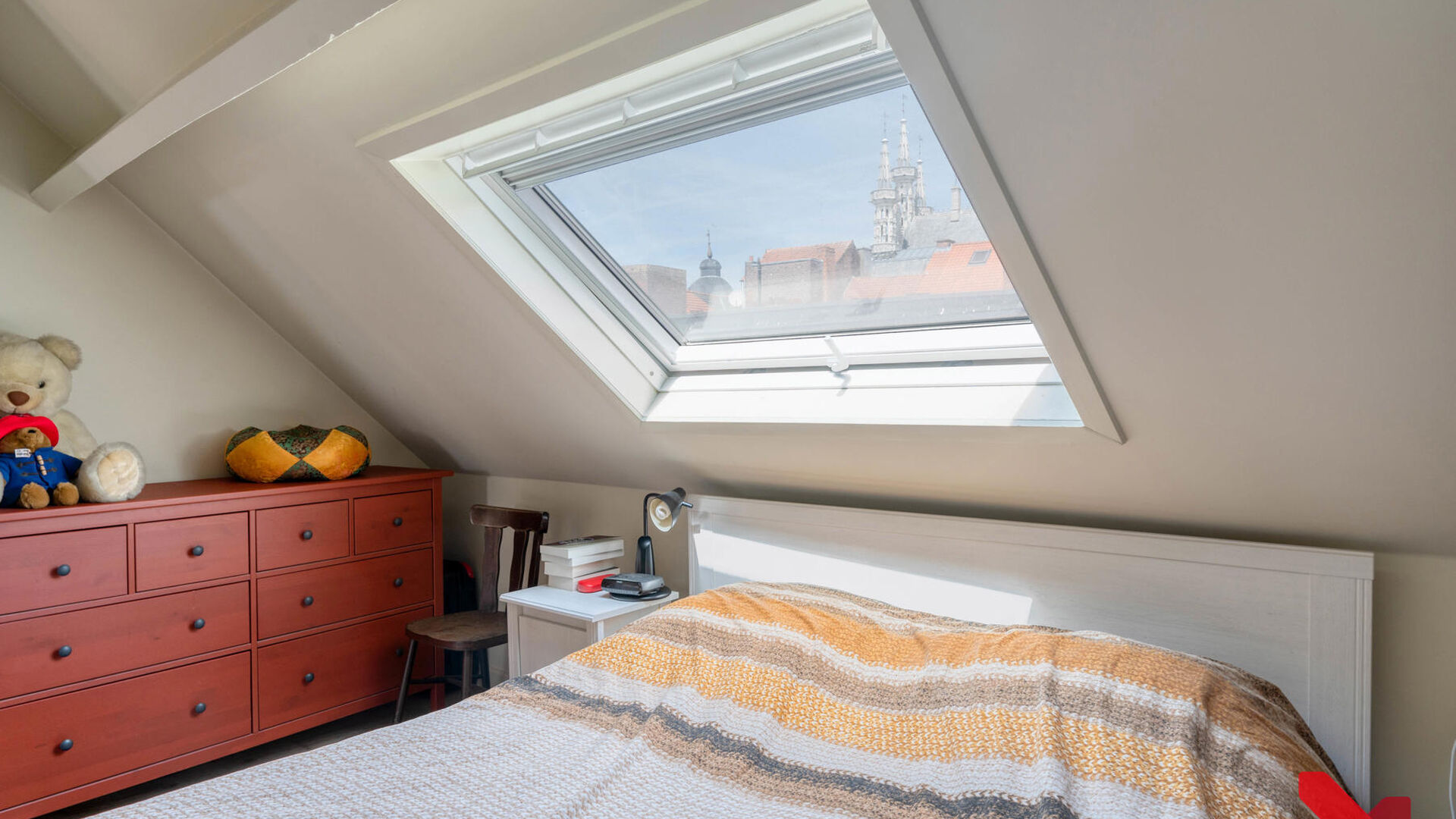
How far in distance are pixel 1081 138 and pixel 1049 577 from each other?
Result: 3.88 feet

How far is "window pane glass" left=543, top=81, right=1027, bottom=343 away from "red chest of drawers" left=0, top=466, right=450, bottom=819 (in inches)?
59.3

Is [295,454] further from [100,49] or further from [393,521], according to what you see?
[100,49]

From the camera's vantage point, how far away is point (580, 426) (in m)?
2.75

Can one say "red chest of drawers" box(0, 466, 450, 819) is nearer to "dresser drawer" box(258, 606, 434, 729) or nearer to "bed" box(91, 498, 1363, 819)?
"dresser drawer" box(258, 606, 434, 729)

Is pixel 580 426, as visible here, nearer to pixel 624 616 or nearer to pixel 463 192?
pixel 624 616

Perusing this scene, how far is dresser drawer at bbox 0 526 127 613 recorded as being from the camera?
7.26 ft

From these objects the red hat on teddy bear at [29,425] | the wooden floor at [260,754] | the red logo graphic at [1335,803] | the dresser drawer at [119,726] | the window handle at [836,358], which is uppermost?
the window handle at [836,358]

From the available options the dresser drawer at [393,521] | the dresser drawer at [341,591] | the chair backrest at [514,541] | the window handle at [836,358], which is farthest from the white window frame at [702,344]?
the dresser drawer at [341,591]

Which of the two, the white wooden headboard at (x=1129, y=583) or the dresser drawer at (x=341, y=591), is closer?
the white wooden headboard at (x=1129, y=583)

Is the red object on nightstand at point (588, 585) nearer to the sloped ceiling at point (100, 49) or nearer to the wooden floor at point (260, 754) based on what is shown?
the wooden floor at point (260, 754)

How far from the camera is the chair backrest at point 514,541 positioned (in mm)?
3004

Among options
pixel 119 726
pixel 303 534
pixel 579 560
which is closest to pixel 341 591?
pixel 303 534

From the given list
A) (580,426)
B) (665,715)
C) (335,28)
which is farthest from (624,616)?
(335,28)

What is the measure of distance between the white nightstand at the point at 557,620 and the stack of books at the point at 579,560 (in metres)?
0.05
